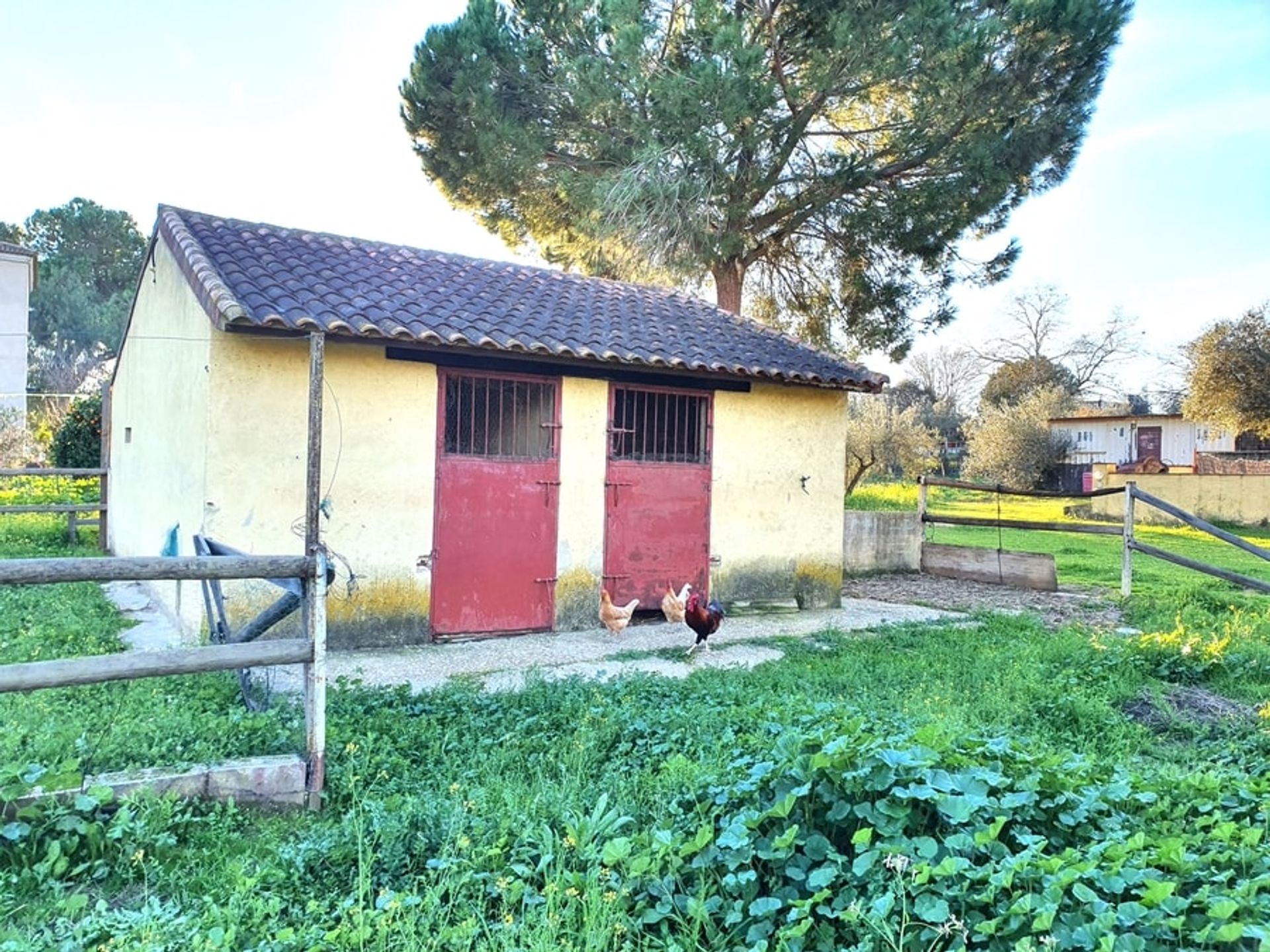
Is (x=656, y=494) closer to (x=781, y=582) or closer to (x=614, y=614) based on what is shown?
(x=614, y=614)

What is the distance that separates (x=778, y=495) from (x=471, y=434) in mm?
3682

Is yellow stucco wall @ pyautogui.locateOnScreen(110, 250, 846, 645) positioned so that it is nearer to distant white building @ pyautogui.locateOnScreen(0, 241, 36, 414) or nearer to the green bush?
the green bush

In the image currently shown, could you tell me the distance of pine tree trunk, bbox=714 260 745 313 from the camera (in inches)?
596

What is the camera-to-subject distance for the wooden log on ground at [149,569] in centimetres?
297

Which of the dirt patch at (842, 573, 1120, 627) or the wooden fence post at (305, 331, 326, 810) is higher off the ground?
the wooden fence post at (305, 331, 326, 810)

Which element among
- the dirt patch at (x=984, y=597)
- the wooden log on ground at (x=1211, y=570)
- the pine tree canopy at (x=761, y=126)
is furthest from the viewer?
the pine tree canopy at (x=761, y=126)

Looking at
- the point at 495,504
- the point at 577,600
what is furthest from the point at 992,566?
the point at 495,504

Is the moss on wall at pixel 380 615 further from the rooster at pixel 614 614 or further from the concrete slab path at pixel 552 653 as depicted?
the rooster at pixel 614 614

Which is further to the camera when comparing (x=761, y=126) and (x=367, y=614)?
(x=761, y=126)

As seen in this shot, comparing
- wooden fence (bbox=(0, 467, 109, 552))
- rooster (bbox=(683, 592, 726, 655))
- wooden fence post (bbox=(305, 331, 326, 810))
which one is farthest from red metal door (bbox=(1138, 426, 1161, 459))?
wooden fence post (bbox=(305, 331, 326, 810))

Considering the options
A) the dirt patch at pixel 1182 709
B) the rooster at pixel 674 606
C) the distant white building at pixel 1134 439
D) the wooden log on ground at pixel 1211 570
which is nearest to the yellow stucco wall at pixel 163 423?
the rooster at pixel 674 606

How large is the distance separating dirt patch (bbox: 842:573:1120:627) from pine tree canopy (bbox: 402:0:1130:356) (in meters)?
6.45

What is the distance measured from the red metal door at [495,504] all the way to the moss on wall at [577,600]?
10 cm

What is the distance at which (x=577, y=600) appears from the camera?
769 centimetres
